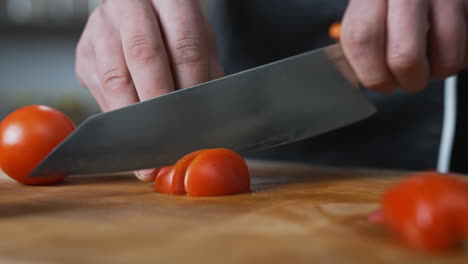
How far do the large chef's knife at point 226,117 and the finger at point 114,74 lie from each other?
0.45 ft

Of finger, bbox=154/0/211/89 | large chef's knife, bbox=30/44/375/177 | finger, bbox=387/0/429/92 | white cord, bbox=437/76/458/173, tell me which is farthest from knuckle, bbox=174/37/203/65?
white cord, bbox=437/76/458/173

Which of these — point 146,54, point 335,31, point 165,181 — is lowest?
point 165,181

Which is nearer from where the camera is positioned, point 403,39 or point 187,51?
point 403,39

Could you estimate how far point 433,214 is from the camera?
579 mm

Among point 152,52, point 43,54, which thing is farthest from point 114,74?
point 43,54

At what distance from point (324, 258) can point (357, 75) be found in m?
0.70

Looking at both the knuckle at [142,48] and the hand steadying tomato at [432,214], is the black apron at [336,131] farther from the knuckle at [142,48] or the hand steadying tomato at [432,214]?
the hand steadying tomato at [432,214]

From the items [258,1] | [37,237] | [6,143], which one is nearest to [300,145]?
[258,1]

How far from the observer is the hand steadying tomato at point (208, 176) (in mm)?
977

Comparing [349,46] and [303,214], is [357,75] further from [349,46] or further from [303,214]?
[303,214]

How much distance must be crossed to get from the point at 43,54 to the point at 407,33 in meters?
3.33

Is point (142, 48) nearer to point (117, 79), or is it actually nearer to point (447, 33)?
point (117, 79)

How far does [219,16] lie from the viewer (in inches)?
87.4

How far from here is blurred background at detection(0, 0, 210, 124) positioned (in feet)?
11.6
